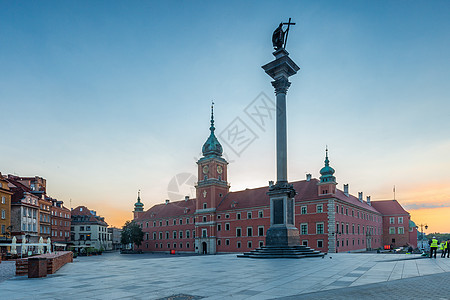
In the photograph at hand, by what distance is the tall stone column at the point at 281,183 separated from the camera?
26.5 meters

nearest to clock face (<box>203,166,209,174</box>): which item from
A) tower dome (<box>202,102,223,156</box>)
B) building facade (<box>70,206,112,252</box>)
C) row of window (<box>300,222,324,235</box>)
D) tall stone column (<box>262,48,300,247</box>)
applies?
tower dome (<box>202,102,223,156</box>)

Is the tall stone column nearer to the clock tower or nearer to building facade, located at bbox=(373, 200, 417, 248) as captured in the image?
the clock tower

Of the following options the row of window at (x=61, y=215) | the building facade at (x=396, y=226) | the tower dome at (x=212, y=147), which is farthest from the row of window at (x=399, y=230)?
the row of window at (x=61, y=215)

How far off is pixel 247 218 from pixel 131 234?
35.1 metres

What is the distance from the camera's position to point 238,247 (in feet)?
229

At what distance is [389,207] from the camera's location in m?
87.0

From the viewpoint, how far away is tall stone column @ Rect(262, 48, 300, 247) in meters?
26.5

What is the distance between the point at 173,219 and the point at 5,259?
184 ft

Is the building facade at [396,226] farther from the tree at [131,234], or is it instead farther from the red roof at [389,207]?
the tree at [131,234]

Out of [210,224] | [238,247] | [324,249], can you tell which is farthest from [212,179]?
[324,249]

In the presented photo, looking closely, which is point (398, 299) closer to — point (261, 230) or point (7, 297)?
point (7, 297)

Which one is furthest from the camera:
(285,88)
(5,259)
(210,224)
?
(210,224)

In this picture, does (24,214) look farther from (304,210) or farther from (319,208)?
(319,208)

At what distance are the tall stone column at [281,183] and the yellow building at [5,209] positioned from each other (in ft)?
139
